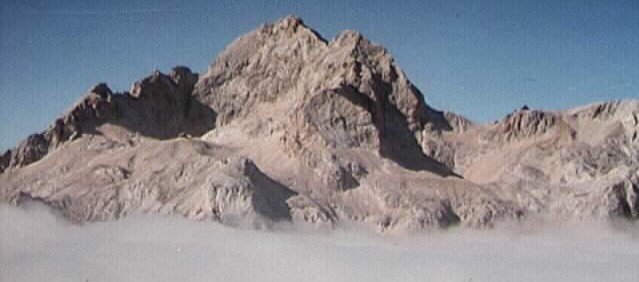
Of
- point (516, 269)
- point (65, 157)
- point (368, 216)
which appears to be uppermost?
point (65, 157)

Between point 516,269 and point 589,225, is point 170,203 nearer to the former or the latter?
point 516,269

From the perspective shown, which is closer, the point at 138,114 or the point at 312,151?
the point at 312,151

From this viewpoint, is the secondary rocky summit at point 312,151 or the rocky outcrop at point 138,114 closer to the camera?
the secondary rocky summit at point 312,151

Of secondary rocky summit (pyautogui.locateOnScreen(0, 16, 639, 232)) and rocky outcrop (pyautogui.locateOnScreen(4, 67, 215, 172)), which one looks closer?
secondary rocky summit (pyautogui.locateOnScreen(0, 16, 639, 232))

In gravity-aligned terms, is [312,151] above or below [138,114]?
below

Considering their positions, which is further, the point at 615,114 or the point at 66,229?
the point at 615,114

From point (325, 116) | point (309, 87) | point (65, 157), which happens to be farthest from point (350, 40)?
point (65, 157)

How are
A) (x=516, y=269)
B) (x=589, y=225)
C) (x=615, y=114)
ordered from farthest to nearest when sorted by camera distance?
(x=615, y=114) → (x=589, y=225) → (x=516, y=269)

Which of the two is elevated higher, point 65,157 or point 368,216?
point 65,157
